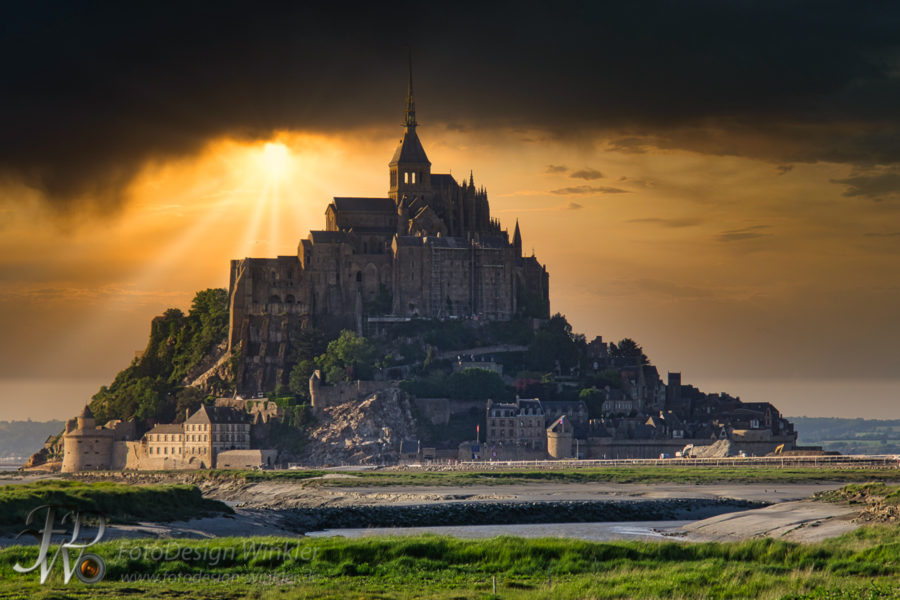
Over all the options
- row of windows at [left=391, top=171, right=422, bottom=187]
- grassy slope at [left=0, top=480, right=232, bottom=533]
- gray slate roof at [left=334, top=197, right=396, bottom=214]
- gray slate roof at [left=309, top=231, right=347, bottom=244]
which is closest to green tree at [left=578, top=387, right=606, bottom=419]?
gray slate roof at [left=309, top=231, right=347, bottom=244]

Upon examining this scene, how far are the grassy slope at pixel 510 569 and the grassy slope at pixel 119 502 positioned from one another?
347 inches

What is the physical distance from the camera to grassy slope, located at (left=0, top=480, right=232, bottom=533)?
5344cm

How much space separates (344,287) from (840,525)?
333 feet

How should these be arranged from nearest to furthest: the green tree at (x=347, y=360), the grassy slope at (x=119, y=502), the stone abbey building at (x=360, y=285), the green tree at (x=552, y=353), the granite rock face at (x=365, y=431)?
the grassy slope at (x=119, y=502) → the granite rock face at (x=365, y=431) → the green tree at (x=347, y=360) → the stone abbey building at (x=360, y=285) → the green tree at (x=552, y=353)

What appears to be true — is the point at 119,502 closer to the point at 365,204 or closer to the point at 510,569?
the point at 510,569

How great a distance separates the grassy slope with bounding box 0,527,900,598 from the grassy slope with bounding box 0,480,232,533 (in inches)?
347

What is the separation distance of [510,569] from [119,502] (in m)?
21.8

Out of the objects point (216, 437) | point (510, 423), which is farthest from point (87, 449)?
point (510, 423)

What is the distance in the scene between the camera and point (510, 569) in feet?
139

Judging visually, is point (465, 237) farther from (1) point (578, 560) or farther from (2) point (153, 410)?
(1) point (578, 560)

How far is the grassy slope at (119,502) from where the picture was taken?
2104 inches

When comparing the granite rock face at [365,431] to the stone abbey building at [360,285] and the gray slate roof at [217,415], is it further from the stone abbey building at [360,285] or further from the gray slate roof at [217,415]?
the stone abbey building at [360,285]

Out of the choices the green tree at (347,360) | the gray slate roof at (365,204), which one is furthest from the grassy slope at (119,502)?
the gray slate roof at (365,204)

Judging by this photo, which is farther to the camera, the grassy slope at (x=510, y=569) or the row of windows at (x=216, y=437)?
→ the row of windows at (x=216, y=437)
